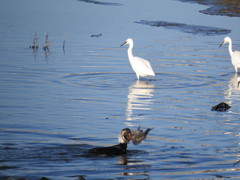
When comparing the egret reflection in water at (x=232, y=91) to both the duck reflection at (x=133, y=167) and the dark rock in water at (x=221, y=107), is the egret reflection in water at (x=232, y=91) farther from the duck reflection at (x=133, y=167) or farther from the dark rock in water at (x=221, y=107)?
the duck reflection at (x=133, y=167)

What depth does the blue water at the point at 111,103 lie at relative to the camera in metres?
9.01

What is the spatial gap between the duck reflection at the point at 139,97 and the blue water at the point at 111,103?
28mm

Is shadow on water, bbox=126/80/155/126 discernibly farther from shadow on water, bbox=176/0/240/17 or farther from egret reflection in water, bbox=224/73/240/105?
shadow on water, bbox=176/0/240/17

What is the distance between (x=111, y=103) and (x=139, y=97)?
1.31 m

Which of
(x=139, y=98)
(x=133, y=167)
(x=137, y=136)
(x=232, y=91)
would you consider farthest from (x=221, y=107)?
(x=133, y=167)

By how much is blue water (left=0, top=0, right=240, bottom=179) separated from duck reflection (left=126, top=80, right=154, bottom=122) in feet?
0.09

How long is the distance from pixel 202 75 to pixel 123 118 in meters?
6.82

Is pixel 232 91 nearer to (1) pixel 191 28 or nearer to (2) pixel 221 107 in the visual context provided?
(2) pixel 221 107

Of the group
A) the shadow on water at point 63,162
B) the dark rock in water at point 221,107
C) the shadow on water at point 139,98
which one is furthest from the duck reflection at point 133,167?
the dark rock in water at point 221,107

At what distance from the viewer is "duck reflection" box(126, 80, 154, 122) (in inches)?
524

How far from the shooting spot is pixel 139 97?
15062 millimetres

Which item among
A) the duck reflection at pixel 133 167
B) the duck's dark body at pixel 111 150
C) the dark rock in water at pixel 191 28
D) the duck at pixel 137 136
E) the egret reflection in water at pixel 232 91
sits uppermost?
the dark rock in water at pixel 191 28

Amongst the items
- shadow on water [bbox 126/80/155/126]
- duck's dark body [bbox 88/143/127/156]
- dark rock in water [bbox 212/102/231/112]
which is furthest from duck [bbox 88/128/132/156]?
dark rock in water [bbox 212/102/231/112]

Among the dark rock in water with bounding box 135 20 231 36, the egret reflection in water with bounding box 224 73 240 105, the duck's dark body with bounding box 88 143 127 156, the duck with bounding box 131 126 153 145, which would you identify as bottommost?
the duck's dark body with bounding box 88 143 127 156
